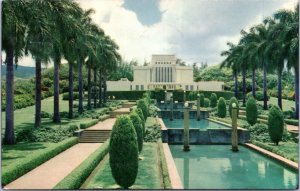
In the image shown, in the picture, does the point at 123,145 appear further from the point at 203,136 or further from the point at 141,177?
the point at 203,136

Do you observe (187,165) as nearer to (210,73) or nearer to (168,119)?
(168,119)

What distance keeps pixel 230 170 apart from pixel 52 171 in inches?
294

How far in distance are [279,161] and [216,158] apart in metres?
3.65

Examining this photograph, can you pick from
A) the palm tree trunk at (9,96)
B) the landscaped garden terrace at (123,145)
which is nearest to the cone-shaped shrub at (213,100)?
the landscaped garden terrace at (123,145)

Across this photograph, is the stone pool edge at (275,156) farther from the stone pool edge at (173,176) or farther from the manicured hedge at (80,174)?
the manicured hedge at (80,174)

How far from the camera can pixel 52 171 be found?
47.2ft

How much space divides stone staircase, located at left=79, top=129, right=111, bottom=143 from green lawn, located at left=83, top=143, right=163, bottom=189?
6.33 m

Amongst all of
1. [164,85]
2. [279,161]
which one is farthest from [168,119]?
[164,85]

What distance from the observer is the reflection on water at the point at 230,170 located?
14.3 m

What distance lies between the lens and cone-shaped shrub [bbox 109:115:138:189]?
1150 centimetres

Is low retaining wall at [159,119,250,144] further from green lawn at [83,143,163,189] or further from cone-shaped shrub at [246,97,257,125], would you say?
green lawn at [83,143,163,189]

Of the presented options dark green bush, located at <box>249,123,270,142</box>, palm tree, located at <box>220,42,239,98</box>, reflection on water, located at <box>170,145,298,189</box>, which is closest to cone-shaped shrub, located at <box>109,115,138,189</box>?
reflection on water, located at <box>170,145,298,189</box>

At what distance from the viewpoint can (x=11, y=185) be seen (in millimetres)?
12188

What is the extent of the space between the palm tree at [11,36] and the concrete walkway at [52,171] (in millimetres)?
2981
